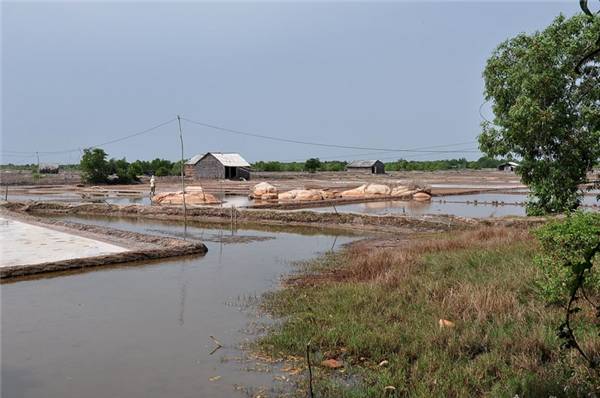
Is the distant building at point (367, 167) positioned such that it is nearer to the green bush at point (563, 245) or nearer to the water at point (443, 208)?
the water at point (443, 208)

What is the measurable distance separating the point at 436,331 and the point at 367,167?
203 ft

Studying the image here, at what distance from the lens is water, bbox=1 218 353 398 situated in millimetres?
4895

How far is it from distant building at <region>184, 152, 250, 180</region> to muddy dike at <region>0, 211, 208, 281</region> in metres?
30.9

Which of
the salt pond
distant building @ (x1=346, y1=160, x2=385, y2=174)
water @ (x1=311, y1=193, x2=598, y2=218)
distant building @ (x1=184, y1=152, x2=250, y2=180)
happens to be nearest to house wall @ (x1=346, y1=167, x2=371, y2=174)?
distant building @ (x1=346, y1=160, x2=385, y2=174)

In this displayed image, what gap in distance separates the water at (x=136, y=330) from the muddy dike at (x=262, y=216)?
7413mm

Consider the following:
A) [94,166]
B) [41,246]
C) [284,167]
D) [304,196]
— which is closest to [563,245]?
[41,246]

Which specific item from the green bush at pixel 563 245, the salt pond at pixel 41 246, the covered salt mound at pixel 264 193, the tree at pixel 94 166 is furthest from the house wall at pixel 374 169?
the green bush at pixel 563 245

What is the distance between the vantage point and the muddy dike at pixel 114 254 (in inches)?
383

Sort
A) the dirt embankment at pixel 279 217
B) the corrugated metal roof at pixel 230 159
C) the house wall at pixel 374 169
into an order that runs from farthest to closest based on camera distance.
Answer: the house wall at pixel 374 169
the corrugated metal roof at pixel 230 159
the dirt embankment at pixel 279 217

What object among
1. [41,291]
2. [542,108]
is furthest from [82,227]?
[542,108]

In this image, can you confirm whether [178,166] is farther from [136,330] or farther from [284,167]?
[136,330]

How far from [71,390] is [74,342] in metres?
1.36

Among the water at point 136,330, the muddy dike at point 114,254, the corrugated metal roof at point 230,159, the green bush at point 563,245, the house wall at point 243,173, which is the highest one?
the corrugated metal roof at point 230,159

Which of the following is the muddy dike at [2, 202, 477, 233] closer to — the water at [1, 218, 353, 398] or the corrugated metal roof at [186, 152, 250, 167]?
the water at [1, 218, 353, 398]
